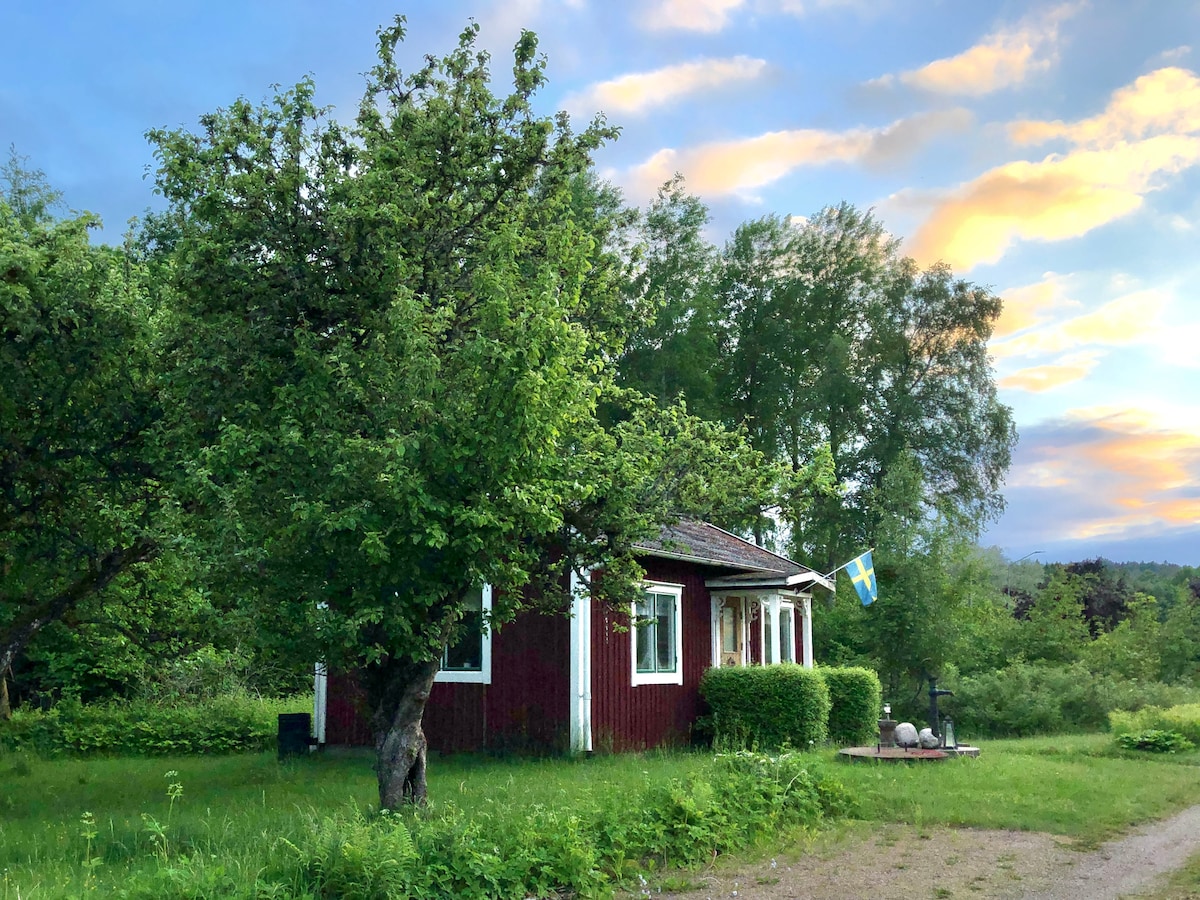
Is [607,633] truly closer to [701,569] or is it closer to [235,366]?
[701,569]

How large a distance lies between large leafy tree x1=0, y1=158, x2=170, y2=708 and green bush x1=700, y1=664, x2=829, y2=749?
951cm

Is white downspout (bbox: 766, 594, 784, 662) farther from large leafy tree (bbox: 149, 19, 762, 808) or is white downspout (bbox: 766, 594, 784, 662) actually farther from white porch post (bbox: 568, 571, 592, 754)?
large leafy tree (bbox: 149, 19, 762, 808)

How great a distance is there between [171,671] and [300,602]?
1653 centimetres

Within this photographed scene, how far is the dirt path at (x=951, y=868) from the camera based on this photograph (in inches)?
308

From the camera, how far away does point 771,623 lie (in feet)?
66.4

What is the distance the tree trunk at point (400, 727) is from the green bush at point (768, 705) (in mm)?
8101

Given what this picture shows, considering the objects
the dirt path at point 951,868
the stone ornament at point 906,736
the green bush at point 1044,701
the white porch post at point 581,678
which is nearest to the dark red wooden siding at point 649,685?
the white porch post at point 581,678

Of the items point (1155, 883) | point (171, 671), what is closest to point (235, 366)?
point (1155, 883)

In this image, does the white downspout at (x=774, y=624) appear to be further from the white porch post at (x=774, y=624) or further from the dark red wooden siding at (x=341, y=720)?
the dark red wooden siding at (x=341, y=720)

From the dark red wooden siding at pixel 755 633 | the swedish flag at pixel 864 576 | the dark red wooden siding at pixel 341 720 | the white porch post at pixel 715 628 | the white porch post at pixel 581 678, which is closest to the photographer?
the white porch post at pixel 581 678

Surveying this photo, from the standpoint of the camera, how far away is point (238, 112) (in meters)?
10.5

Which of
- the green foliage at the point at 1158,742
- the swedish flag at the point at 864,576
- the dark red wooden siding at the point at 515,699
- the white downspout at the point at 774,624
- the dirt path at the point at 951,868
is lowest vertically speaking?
the green foliage at the point at 1158,742

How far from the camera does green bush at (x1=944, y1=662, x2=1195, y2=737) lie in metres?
23.3

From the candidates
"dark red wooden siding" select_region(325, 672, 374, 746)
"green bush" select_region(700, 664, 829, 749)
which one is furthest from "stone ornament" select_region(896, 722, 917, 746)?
"dark red wooden siding" select_region(325, 672, 374, 746)
